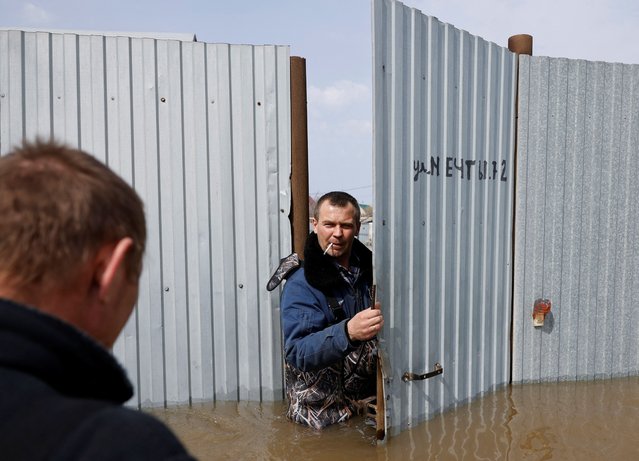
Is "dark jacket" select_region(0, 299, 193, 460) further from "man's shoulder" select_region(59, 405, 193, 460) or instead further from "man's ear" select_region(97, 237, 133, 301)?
"man's ear" select_region(97, 237, 133, 301)

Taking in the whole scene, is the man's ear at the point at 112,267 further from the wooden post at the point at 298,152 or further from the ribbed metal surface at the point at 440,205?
the wooden post at the point at 298,152

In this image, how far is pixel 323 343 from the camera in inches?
135

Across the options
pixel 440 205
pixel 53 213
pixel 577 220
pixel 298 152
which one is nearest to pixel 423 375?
pixel 440 205

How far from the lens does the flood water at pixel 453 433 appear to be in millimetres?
3635

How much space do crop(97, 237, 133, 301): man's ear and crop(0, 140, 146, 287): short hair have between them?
0.05ft

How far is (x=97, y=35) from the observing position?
4059 millimetres

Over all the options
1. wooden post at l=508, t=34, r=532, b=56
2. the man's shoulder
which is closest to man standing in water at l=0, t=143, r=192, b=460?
the man's shoulder

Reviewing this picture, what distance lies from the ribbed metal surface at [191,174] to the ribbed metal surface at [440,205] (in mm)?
992

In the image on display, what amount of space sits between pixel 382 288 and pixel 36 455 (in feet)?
9.91

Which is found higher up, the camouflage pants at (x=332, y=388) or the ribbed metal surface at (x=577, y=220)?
the ribbed metal surface at (x=577, y=220)

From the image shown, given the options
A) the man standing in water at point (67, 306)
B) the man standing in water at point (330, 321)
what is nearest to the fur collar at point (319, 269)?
the man standing in water at point (330, 321)

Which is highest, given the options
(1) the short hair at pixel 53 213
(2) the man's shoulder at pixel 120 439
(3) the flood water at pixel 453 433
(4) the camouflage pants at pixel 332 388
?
(1) the short hair at pixel 53 213

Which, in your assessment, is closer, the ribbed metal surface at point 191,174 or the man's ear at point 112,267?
the man's ear at point 112,267

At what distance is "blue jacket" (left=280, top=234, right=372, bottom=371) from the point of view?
345 cm
